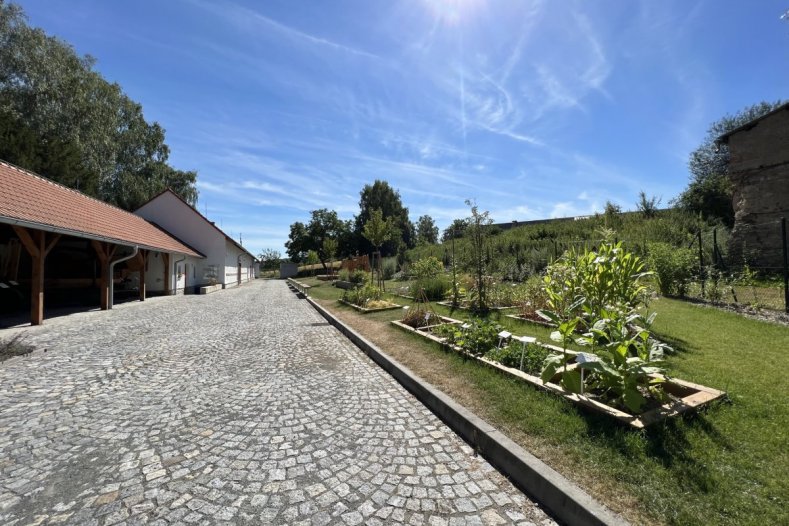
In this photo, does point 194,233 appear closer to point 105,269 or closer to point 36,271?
point 105,269

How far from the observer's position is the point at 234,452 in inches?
122

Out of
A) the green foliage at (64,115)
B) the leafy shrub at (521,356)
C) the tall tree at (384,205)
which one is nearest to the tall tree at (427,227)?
the tall tree at (384,205)

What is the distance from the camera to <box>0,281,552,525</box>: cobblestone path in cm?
238

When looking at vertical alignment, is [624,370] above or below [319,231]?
below

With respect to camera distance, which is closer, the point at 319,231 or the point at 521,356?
the point at 521,356

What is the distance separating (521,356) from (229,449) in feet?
11.4

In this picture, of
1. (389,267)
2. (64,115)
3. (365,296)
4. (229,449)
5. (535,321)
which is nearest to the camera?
(229,449)

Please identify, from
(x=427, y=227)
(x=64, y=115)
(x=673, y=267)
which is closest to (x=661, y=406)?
(x=673, y=267)

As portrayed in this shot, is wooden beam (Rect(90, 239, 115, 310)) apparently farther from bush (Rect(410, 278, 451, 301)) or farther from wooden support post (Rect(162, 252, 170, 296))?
bush (Rect(410, 278, 451, 301))

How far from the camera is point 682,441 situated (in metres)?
→ 2.79

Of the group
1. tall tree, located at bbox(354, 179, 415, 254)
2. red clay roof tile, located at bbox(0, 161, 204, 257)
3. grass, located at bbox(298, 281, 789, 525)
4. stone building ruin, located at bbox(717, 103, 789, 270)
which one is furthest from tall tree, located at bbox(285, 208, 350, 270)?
grass, located at bbox(298, 281, 789, 525)

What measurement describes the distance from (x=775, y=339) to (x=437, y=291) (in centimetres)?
875

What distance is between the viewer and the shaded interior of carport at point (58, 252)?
9.34 meters

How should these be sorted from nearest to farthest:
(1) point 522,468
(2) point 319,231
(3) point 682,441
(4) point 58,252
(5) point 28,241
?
(1) point 522,468 < (3) point 682,441 < (5) point 28,241 < (4) point 58,252 < (2) point 319,231
